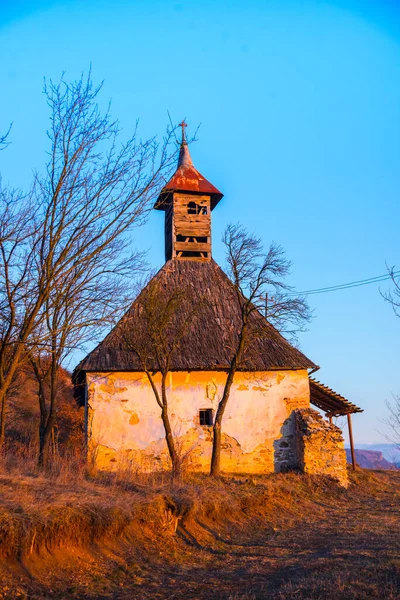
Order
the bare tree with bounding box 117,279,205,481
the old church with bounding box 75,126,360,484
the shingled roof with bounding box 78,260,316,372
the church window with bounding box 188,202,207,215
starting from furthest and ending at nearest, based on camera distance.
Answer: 1. the church window with bounding box 188,202,207,215
2. the shingled roof with bounding box 78,260,316,372
3. the old church with bounding box 75,126,360,484
4. the bare tree with bounding box 117,279,205,481

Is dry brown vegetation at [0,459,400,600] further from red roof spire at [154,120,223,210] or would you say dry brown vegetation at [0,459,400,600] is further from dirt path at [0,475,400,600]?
red roof spire at [154,120,223,210]

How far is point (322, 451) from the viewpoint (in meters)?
15.0

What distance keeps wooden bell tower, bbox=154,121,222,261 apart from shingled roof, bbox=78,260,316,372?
79cm

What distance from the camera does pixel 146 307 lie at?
45.7ft

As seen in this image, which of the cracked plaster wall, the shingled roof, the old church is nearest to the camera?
the old church

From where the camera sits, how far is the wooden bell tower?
64.1 ft

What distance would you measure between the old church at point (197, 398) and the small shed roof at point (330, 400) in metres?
0.20

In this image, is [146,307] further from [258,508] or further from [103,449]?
[258,508]

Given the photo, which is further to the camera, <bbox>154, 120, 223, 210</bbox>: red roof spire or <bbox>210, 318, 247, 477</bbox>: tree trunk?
<bbox>154, 120, 223, 210</bbox>: red roof spire

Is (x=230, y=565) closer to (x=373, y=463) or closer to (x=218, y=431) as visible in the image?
(x=218, y=431)

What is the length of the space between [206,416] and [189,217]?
768 cm

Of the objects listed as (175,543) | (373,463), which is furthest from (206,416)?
(373,463)

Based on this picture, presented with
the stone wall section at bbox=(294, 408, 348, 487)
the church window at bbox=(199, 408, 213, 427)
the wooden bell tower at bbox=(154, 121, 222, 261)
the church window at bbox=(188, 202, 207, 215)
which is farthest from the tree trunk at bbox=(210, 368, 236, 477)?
the church window at bbox=(188, 202, 207, 215)

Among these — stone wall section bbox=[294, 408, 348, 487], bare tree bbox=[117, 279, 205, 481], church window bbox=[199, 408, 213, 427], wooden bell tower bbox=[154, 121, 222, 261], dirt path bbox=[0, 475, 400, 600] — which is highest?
wooden bell tower bbox=[154, 121, 222, 261]
